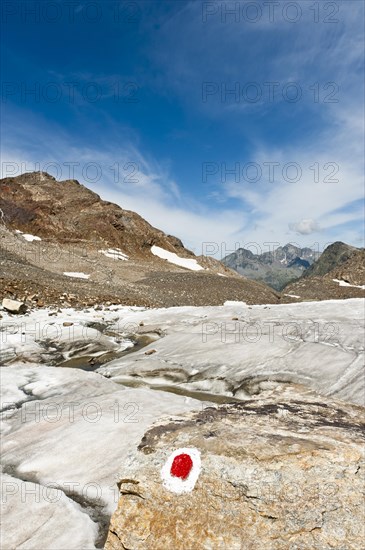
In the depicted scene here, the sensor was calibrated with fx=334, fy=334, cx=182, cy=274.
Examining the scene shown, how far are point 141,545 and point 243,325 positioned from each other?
1392cm

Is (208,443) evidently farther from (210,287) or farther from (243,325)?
(210,287)

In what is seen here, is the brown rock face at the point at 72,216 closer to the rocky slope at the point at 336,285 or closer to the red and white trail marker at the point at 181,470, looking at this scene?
the rocky slope at the point at 336,285

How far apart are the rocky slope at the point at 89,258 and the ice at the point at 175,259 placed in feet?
0.77

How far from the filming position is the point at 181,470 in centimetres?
391

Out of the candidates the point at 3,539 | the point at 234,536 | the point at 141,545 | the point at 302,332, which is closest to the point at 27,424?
the point at 3,539

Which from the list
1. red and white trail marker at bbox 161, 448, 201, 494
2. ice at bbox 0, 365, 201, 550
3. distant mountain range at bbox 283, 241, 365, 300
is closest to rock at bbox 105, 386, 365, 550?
red and white trail marker at bbox 161, 448, 201, 494

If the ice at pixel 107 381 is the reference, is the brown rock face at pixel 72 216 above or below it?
above

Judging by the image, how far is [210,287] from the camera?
41062 mm

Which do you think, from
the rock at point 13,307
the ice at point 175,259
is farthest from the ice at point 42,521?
the ice at point 175,259

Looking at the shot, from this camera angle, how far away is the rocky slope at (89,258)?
29097 millimetres

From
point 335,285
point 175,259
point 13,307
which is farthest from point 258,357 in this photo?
point 175,259

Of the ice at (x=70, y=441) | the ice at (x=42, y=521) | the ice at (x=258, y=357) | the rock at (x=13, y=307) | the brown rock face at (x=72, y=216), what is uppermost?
the brown rock face at (x=72, y=216)

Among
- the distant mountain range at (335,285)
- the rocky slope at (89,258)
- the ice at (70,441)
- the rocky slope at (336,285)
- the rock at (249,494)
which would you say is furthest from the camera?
the distant mountain range at (335,285)

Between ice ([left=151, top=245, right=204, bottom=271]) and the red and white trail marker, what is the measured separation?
6817 centimetres
